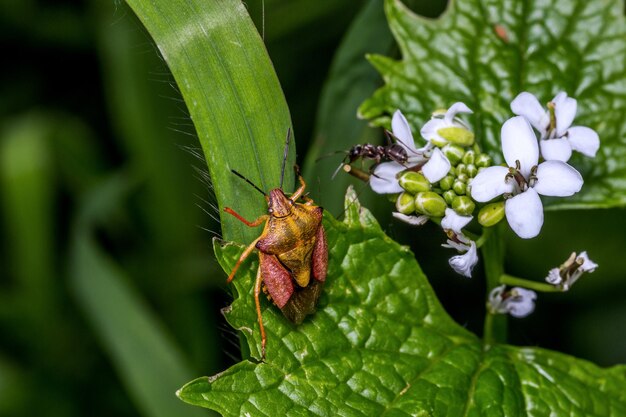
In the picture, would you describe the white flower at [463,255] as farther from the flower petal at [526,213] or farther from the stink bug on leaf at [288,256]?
the stink bug on leaf at [288,256]

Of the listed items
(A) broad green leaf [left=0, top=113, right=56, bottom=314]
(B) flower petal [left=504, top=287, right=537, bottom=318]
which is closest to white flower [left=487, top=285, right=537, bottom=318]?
(B) flower petal [left=504, top=287, right=537, bottom=318]

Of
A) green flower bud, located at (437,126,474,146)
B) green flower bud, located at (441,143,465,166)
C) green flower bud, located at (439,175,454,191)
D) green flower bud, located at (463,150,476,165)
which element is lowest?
green flower bud, located at (439,175,454,191)

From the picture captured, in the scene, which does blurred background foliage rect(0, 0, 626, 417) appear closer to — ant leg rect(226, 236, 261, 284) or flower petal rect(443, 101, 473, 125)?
flower petal rect(443, 101, 473, 125)

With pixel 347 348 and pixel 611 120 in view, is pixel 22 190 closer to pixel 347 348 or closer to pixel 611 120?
pixel 347 348

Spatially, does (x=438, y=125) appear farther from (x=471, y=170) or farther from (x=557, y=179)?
(x=557, y=179)

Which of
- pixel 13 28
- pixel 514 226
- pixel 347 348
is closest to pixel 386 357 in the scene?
pixel 347 348

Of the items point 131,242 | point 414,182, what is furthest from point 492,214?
point 131,242
